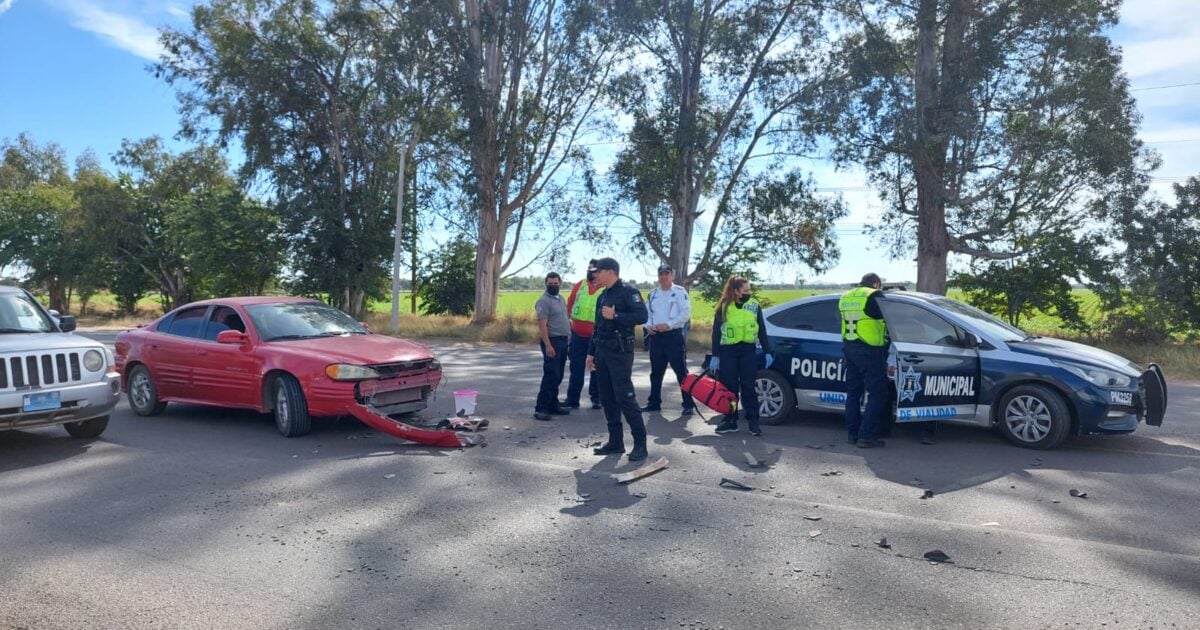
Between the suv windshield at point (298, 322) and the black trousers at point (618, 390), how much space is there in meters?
3.61

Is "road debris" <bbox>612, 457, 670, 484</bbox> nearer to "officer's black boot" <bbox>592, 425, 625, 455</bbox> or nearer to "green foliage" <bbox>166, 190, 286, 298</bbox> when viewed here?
"officer's black boot" <bbox>592, 425, 625, 455</bbox>

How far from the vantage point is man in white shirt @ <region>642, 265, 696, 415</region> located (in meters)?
9.92

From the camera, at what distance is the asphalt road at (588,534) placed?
415cm

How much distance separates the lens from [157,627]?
3.95 metres

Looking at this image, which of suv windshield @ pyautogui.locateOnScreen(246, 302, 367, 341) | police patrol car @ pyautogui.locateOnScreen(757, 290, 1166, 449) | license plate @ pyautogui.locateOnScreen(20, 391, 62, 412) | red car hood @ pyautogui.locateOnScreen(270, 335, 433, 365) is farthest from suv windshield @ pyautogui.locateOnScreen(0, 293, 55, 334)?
police patrol car @ pyautogui.locateOnScreen(757, 290, 1166, 449)

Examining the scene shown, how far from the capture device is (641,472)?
6867mm

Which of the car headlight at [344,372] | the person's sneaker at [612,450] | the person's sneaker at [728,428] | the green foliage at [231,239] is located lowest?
the person's sneaker at [612,450]

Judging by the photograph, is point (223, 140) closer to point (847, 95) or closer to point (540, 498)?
point (847, 95)

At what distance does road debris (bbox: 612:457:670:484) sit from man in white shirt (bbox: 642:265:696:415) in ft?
8.76

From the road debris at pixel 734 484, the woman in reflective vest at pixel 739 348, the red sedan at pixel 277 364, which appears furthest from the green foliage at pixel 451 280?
the road debris at pixel 734 484

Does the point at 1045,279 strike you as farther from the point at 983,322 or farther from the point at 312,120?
the point at 312,120

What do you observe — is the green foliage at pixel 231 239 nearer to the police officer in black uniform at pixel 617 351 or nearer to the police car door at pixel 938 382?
the police officer in black uniform at pixel 617 351

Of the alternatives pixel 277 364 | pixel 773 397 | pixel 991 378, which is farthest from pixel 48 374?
pixel 991 378

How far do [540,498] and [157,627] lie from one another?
2778 mm
